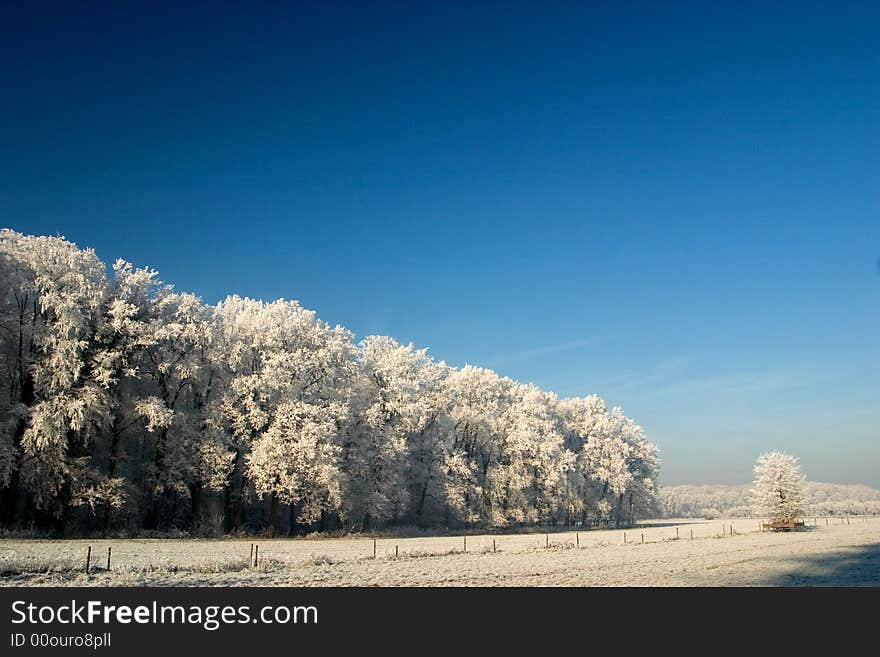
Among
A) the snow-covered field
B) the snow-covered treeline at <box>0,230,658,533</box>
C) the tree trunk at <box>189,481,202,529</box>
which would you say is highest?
the snow-covered treeline at <box>0,230,658,533</box>

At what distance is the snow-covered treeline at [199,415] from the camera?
41.8 metres

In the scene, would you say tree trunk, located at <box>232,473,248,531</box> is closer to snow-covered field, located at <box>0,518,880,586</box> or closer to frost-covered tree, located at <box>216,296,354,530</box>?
frost-covered tree, located at <box>216,296,354,530</box>

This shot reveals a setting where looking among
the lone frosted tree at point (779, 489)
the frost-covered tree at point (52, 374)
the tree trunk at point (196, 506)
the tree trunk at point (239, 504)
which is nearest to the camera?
the frost-covered tree at point (52, 374)

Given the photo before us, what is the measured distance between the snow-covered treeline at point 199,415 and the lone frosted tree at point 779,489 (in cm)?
3690

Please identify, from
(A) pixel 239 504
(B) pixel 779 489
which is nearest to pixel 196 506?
(A) pixel 239 504

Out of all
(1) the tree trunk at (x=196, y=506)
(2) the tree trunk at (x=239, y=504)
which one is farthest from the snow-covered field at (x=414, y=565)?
(1) the tree trunk at (x=196, y=506)

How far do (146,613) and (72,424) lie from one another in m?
26.4

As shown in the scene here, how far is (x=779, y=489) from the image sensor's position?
274 feet

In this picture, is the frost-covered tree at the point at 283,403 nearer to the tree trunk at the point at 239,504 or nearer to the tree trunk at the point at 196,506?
the tree trunk at the point at 239,504

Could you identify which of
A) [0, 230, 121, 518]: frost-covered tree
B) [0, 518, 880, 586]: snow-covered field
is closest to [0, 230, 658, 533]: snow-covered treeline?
[0, 230, 121, 518]: frost-covered tree

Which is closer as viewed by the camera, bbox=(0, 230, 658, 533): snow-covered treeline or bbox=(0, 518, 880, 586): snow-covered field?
bbox=(0, 518, 880, 586): snow-covered field

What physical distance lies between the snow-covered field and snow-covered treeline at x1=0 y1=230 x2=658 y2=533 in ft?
17.1

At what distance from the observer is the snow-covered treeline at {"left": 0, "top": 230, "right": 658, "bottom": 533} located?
137 feet

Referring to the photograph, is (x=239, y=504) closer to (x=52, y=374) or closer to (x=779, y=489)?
(x=52, y=374)
